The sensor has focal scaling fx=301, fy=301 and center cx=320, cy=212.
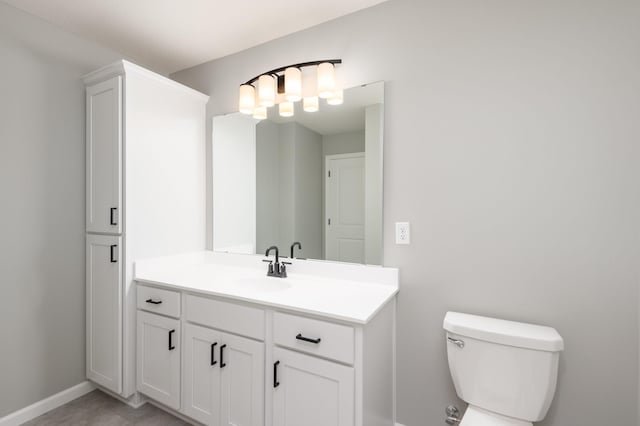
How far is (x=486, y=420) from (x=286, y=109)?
1.93 metres

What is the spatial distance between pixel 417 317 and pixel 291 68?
164 centimetres

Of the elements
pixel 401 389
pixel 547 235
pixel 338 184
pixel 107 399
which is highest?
pixel 338 184

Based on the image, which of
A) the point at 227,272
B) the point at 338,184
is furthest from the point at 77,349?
the point at 338,184

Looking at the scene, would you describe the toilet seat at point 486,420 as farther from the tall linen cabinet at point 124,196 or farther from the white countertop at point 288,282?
the tall linen cabinet at point 124,196

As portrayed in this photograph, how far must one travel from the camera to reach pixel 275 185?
2076 millimetres

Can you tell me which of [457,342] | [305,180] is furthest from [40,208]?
[457,342]

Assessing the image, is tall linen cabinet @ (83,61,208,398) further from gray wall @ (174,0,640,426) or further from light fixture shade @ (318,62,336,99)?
gray wall @ (174,0,640,426)

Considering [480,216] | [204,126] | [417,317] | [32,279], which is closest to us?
[480,216]

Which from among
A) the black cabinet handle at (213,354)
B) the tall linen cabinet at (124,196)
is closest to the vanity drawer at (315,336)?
the black cabinet handle at (213,354)

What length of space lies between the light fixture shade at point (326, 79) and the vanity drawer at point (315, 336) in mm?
1268

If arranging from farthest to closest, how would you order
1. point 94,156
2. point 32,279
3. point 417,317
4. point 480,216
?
point 94,156 < point 32,279 < point 417,317 < point 480,216

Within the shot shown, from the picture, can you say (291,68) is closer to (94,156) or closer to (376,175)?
(376,175)

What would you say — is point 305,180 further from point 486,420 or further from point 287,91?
point 486,420

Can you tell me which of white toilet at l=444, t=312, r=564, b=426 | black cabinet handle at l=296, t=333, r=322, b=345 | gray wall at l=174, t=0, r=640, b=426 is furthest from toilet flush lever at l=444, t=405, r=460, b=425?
black cabinet handle at l=296, t=333, r=322, b=345
